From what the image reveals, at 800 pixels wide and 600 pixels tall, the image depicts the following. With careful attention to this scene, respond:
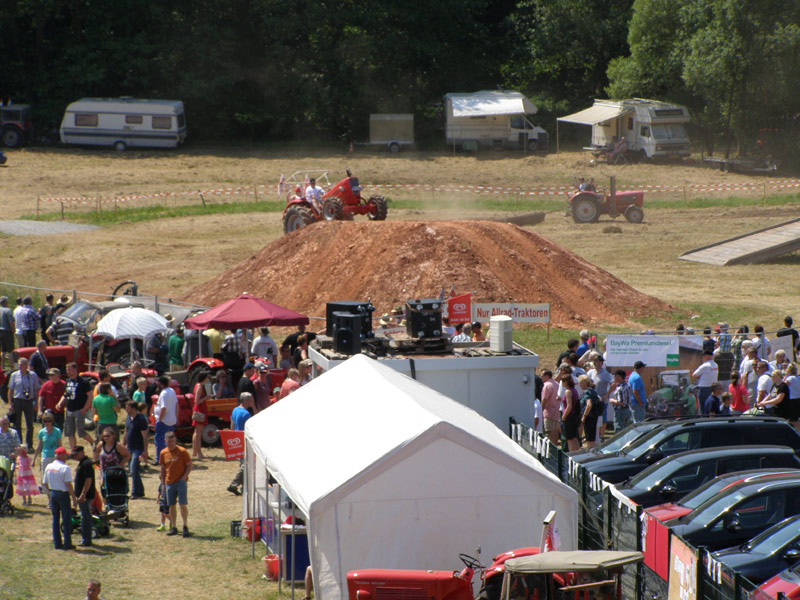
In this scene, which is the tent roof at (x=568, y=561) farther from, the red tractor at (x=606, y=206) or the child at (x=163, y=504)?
the red tractor at (x=606, y=206)

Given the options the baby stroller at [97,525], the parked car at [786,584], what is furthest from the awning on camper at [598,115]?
the parked car at [786,584]

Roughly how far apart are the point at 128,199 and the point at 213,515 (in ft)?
110

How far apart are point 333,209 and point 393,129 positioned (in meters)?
29.1

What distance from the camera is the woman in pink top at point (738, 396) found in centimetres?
1800

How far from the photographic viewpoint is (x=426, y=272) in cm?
2664

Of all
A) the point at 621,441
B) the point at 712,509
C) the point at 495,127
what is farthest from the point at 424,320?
the point at 495,127

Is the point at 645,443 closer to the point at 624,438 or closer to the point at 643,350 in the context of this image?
the point at 624,438

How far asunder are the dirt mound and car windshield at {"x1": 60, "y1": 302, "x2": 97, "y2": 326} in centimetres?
521

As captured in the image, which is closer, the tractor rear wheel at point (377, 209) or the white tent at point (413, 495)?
the white tent at point (413, 495)

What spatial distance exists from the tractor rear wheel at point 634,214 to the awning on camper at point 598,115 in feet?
48.6

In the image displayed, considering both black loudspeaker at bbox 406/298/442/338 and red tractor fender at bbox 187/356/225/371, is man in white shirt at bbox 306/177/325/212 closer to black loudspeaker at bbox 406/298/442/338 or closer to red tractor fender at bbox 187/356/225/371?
red tractor fender at bbox 187/356/225/371

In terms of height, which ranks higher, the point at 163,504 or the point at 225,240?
the point at 225,240

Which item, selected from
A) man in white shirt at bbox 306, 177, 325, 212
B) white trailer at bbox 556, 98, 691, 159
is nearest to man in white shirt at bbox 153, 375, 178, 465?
man in white shirt at bbox 306, 177, 325, 212

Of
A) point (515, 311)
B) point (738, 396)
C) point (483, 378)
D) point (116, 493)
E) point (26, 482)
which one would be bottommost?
point (26, 482)
